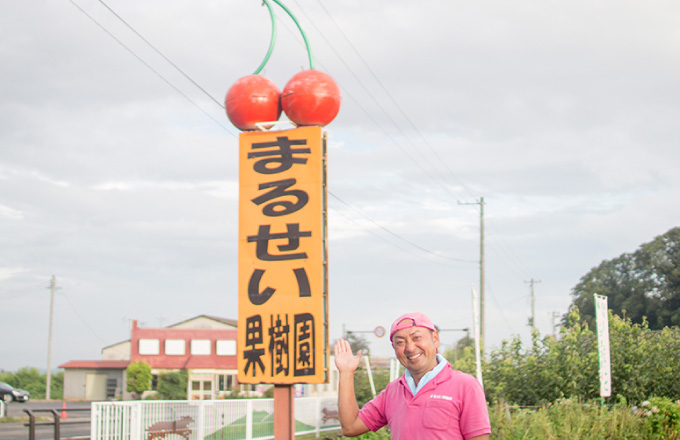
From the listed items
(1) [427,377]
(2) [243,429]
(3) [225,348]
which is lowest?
(2) [243,429]

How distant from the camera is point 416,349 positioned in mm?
3943

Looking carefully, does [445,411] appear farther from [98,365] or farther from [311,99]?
[98,365]

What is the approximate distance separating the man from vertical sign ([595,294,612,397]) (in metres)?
12.7

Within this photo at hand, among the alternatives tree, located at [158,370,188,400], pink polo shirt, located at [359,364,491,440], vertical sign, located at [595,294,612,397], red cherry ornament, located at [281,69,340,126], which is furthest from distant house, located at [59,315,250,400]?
pink polo shirt, located at [359,364,491,440]

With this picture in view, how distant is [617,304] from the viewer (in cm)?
6122

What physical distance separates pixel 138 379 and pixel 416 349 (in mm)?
52018

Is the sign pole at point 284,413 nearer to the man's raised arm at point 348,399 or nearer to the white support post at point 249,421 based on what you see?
the white support post at point 249,421

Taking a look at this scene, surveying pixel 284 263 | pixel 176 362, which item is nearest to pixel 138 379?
pixel 176 362

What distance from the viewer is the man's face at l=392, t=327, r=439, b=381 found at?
155 inches

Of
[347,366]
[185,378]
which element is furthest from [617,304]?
[347,366]

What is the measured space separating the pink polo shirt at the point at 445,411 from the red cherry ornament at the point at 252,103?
8516mm

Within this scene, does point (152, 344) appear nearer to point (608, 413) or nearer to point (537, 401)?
point (537, 401)

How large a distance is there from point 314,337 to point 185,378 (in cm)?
4405

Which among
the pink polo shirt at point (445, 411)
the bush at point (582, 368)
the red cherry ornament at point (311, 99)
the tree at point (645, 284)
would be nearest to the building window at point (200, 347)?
the tree at point (645, 284)
